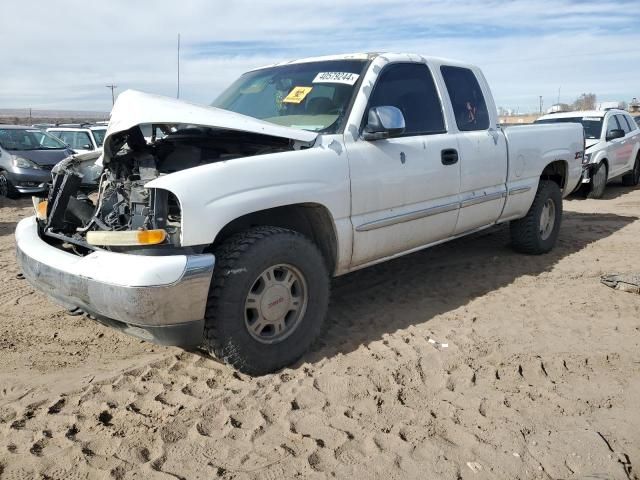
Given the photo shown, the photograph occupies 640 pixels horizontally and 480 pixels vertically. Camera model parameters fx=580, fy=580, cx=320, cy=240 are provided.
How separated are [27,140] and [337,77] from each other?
10.5 metres

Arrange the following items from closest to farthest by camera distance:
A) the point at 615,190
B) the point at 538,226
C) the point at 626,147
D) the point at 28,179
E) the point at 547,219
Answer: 1. the point at 538,226
2. the point at 547,219
3. the point at 28,179
4. the point at 626,147
5. the point at 615,190

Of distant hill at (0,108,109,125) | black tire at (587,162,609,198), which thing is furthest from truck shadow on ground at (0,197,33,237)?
distant hill at (0,108,109,125)

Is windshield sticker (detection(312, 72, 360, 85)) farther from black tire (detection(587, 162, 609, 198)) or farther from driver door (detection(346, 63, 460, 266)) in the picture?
black tire (detection(587, 162, 609, 198))

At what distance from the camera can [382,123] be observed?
3799 millimetres

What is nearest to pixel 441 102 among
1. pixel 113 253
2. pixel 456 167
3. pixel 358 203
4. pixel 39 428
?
pixel 456 167

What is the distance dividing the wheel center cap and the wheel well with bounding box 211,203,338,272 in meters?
0.42

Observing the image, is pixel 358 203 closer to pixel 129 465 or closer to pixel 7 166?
pixel 129 465

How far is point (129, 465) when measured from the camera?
256 centimetres

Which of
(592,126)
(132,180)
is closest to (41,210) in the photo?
(132,180)

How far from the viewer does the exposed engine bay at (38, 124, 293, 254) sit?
3256mm

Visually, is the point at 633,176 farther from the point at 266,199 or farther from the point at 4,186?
the point at 4,186

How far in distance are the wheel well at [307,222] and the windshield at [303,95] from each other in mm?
576

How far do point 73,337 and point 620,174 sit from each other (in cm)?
1142

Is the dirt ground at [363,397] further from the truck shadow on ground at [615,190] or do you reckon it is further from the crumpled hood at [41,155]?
the crumpled hood at [41,155]
